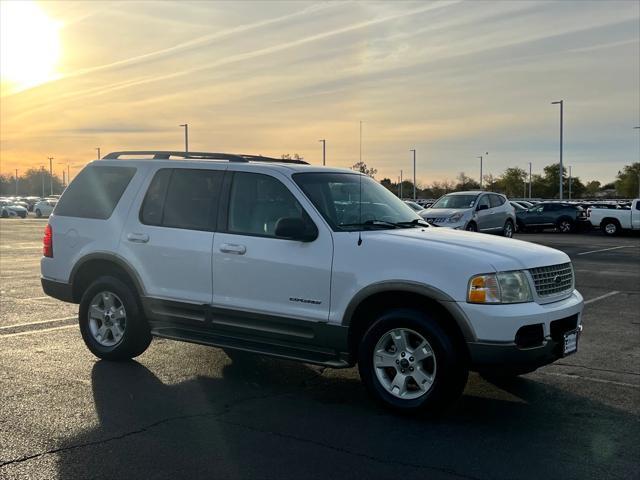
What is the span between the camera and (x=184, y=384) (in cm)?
625

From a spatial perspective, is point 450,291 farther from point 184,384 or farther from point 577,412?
point 184,384

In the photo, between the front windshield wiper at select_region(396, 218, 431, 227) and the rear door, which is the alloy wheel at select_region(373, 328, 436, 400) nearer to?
the front windshield wiper at select_region(396, 218, 431, 227)

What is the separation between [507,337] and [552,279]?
31.6 inches

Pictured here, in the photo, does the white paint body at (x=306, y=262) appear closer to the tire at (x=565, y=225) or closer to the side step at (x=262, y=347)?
the side step at (x=262, y=347)

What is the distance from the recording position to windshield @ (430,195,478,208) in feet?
80.3

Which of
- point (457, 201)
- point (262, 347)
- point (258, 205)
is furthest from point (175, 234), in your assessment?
point (457, 201)

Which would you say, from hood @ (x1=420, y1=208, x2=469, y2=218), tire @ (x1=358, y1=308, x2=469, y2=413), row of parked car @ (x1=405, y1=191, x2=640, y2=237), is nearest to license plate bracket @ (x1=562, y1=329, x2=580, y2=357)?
tire @ (x1=358, y1=308, x2=469, y2=413)

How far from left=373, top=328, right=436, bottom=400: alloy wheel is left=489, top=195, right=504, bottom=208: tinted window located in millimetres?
20464

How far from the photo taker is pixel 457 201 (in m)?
24.7

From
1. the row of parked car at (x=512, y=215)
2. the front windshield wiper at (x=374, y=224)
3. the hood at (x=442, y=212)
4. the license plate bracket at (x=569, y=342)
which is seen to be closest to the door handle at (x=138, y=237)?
the front windshield wiper at (x=374, y=224)

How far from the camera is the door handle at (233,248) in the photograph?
20.2 feet

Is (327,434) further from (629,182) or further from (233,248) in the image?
(629,182)

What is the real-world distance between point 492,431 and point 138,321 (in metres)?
3.43

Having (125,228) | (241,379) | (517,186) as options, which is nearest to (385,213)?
(241,379)
